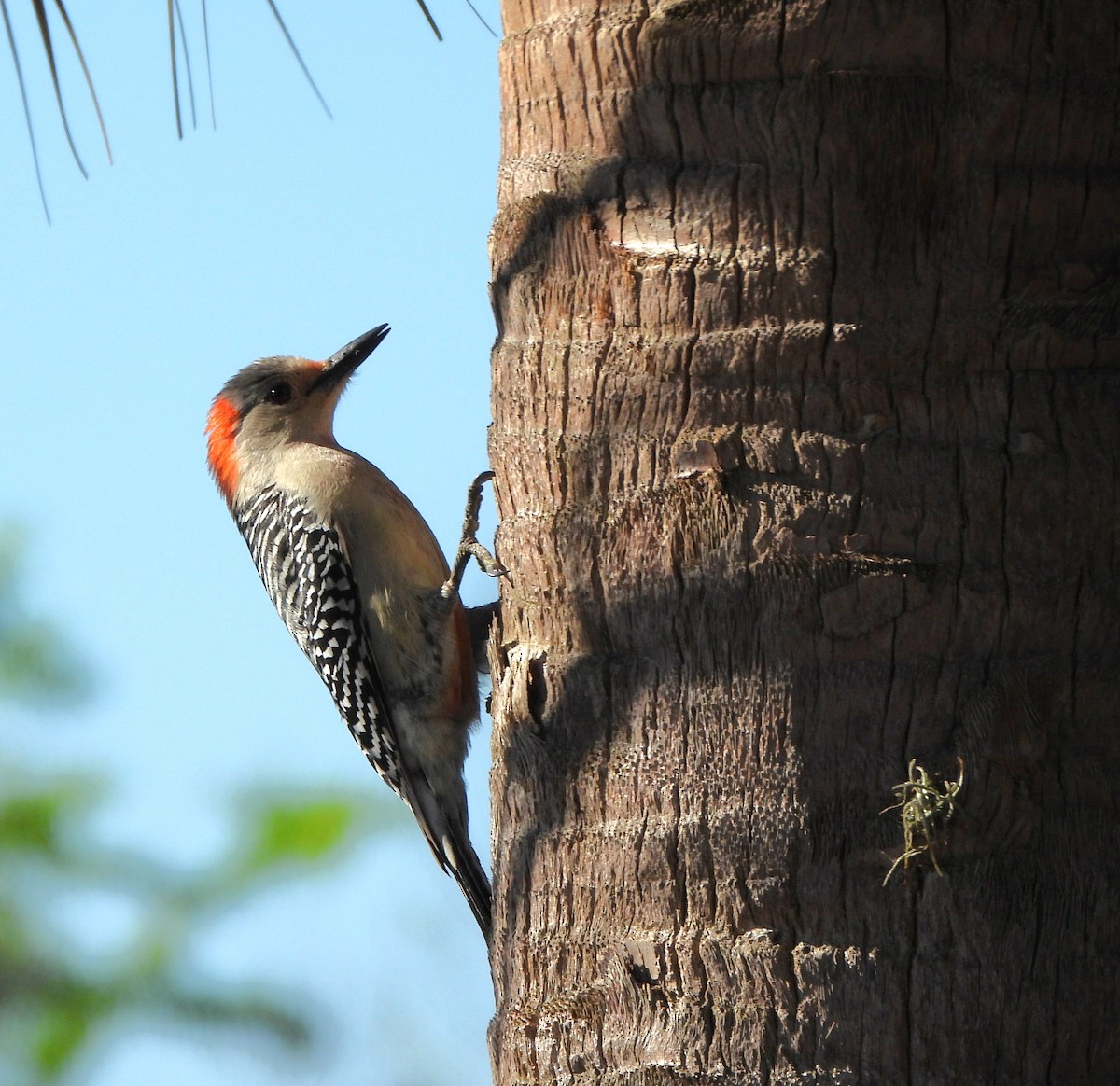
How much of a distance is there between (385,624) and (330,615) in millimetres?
280

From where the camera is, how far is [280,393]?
6.74m

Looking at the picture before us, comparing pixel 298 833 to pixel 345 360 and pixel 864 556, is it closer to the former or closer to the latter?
pixel 345 360

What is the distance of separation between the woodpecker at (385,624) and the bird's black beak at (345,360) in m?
0.44

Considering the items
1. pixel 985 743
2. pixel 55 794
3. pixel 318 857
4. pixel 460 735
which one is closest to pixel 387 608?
pixel 460 735

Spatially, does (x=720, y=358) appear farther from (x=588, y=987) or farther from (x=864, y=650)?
(x=588, y=987)

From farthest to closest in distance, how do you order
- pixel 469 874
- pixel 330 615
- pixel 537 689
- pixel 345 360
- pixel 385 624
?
pixel 345 360 → pixel 330 615 → pixel 385 624 → pixel 469 874 → pixel 537 689

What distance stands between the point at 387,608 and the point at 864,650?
144 inches

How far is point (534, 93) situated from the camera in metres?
3.02

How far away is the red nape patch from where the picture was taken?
6.93m

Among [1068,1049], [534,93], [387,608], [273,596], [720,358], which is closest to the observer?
[1068,1049]

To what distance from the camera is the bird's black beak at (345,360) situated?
22.0ft

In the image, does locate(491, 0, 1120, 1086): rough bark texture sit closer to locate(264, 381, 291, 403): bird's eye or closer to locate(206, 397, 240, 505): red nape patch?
locate(264, 381, 291, 403): bird's eye

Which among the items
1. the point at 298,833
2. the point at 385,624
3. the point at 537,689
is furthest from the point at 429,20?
the point at 298,833

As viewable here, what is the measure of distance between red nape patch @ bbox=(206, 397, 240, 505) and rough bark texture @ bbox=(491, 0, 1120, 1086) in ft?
15.0
